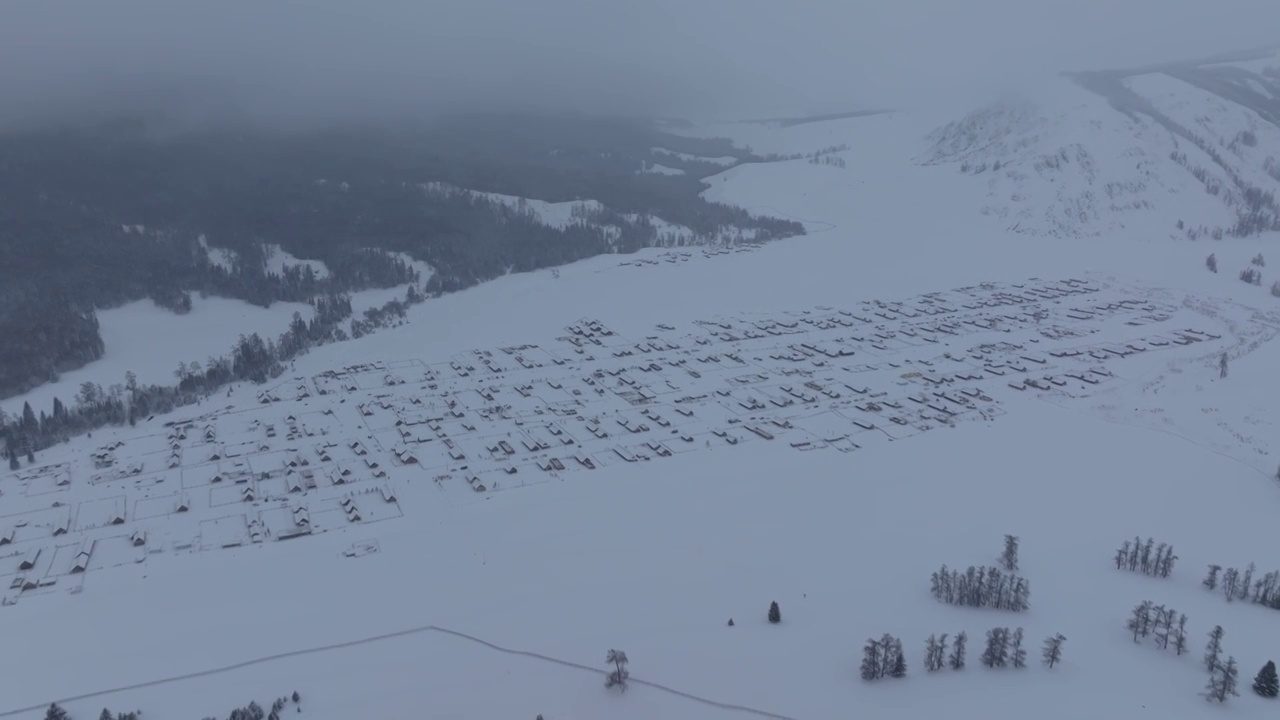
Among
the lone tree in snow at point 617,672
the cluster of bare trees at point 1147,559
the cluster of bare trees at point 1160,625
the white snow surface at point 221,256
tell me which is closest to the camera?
the lone tree in snow at point 617,672

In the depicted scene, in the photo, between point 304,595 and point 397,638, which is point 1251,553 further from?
point 304,595

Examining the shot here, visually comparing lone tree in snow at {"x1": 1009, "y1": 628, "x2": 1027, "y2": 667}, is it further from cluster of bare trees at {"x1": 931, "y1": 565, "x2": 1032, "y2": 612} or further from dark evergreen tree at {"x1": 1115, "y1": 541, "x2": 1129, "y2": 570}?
dark evergreen tree at {"x1": 1115, "y1": 541, "x2": 1129, "y2": 570}

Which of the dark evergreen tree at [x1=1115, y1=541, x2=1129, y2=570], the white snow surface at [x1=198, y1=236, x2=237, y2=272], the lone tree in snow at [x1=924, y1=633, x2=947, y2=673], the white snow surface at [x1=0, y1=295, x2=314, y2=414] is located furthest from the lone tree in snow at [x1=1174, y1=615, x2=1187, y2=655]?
the white snow surface at [x1=198, y1=236, x2=237, y2=272]

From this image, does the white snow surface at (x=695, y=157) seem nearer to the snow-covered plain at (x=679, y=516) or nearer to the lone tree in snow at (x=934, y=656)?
the snow-covered plain at (x=679, y=516)

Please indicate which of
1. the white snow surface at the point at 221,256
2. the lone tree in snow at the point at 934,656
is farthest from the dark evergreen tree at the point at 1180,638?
the white snow surface at the point at 221,256

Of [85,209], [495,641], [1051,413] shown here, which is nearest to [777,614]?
[495,641]

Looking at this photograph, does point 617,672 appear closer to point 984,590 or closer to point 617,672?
point 617,672
